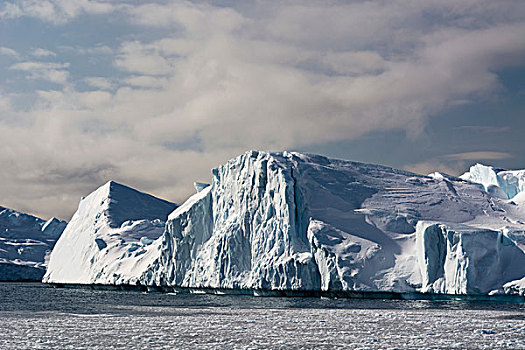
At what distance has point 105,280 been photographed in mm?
70625

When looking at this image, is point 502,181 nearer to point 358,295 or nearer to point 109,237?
point 358,295

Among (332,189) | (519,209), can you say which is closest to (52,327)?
(332,189)

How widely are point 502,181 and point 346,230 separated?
17212 millimetres

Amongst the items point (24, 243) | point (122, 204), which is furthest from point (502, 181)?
point (24, 243)

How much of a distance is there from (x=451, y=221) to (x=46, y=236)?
422 feet

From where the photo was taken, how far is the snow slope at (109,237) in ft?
231

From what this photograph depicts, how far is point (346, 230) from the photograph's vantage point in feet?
138

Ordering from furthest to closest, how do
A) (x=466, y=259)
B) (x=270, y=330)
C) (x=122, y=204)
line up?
(x=122, y=204) → (x=466, y=259) → (x=270, y=330)

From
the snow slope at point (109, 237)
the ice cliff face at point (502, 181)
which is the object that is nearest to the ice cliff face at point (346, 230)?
the ice cliff face at point (502, 181)

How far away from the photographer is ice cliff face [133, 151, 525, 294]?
36.5 m

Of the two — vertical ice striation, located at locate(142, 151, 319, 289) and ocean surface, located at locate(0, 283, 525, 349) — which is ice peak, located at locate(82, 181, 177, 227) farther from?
ocean surface, located at locate(0, 283, 525, 349)

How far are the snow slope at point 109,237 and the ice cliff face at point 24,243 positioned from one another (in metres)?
35.0

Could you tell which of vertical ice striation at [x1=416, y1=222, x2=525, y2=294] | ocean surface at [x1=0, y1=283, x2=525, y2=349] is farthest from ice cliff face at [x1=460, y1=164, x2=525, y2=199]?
ocean surface at [x1=0, y1=283, x2=525, y2=349]

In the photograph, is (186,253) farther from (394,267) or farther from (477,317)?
(477,317)
